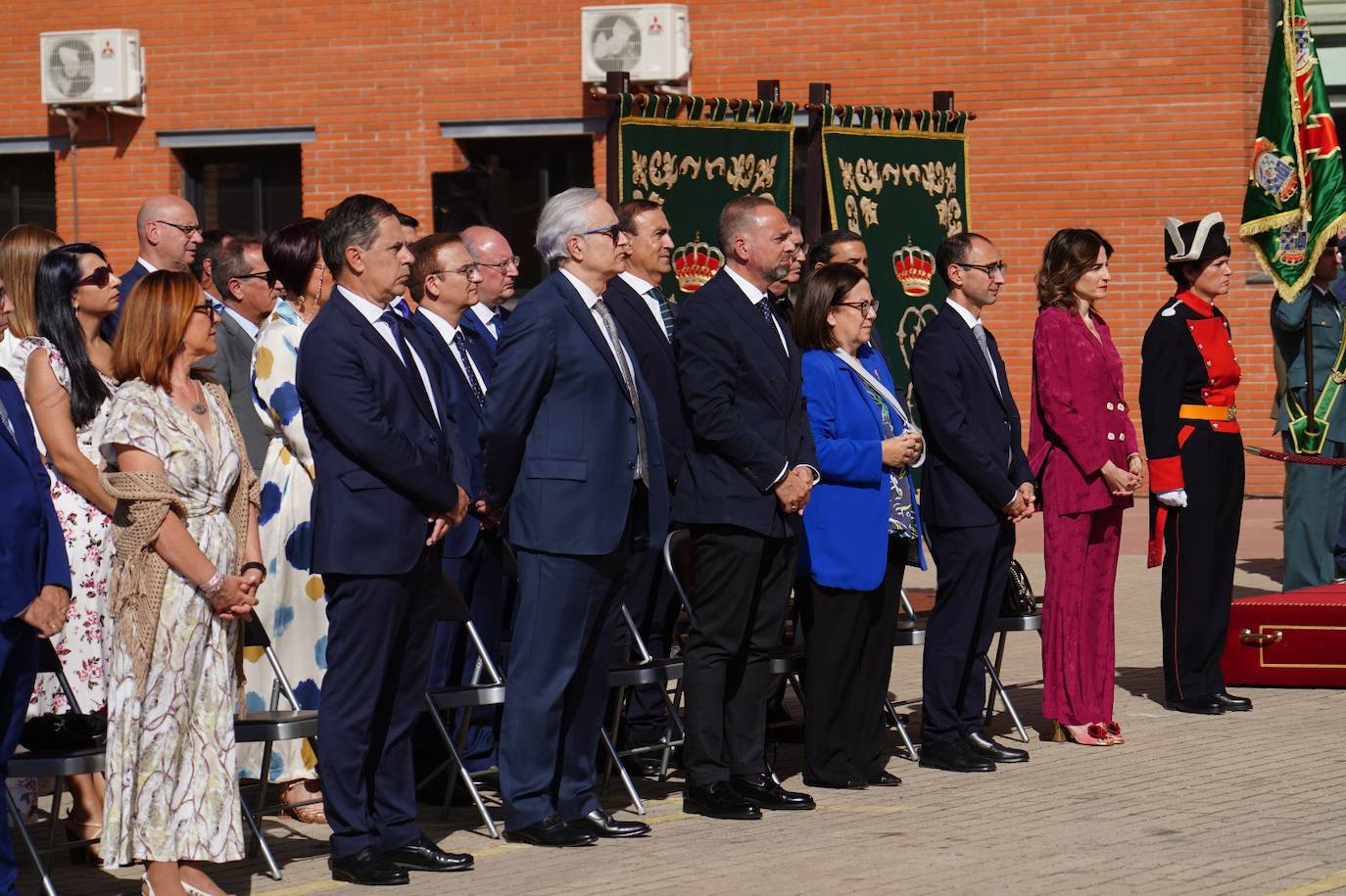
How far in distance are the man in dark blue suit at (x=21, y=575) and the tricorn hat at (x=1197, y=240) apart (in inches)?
220

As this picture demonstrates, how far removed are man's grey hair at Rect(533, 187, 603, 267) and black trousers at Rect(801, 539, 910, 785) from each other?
1631 millimetres

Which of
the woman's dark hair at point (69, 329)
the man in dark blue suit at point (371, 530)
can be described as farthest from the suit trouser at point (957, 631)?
the woman's dark hair at point (69, 329)

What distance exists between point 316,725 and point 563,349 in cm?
145

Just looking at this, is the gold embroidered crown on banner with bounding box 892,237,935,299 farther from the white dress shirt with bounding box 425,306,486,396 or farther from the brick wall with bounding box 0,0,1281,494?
the brick wall with bounding box 0,0,1281,494

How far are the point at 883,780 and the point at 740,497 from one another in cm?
141

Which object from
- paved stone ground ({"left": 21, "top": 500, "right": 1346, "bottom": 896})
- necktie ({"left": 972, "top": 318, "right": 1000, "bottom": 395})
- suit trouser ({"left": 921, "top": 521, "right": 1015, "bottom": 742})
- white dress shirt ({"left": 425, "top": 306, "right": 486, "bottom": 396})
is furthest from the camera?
necktie ({"left": 972, "top": 318, "right": 1000, "bottom": 395})

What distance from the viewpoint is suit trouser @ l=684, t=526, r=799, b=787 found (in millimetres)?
7625

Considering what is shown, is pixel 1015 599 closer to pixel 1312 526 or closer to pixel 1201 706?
pixel 1201 706

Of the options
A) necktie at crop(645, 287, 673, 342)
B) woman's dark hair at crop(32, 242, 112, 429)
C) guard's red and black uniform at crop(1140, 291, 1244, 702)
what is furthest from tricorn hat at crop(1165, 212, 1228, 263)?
woman's dark hair at crop(32, 242, 112, 429)

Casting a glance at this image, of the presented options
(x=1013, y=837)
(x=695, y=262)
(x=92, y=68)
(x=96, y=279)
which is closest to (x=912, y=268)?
(x=695, y=262)

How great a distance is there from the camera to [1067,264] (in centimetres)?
921

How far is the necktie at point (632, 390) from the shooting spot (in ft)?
23.9

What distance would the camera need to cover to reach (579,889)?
256 inches

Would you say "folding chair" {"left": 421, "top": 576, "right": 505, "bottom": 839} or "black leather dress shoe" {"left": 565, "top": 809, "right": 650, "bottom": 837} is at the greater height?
"folding chair" {"left": 421, "top": 576, "right": 505, "bottom": 839}
